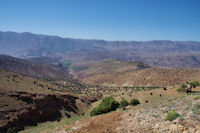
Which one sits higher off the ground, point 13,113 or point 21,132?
point 13,113

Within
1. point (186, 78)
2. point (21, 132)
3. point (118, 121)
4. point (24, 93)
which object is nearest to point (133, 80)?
point (186, 78)

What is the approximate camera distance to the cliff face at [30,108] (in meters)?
30.6

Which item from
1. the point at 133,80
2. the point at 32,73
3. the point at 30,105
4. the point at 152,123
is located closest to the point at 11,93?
the point at 30,105

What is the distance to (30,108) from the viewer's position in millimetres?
35125

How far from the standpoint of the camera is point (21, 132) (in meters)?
28.7

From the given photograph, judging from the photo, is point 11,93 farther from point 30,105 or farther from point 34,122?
point 34,122

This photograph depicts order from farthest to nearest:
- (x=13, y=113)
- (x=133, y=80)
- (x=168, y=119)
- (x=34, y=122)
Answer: (x=133, y=80), (x=34, y=122), (x=13, y=113), (x=168, y=119)

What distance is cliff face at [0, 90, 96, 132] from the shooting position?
100 feet

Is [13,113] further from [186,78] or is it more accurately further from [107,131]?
[186,78]

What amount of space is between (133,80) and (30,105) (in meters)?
72.2

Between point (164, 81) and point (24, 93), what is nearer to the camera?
point (24, 93)

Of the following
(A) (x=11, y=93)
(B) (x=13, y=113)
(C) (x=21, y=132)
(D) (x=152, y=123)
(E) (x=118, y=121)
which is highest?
(D) (x=152, y=123)

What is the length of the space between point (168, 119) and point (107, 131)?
5138mm

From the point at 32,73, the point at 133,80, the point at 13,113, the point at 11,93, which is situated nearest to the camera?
the point at 13,113
